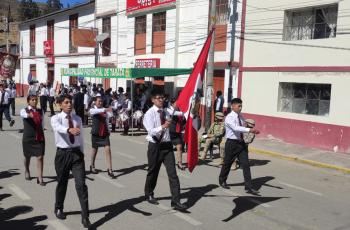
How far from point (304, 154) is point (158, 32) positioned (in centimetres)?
1185

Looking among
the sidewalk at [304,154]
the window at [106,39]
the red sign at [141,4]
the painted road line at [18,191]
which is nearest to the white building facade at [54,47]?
the window at [106,39]

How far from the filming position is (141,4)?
22922 mm

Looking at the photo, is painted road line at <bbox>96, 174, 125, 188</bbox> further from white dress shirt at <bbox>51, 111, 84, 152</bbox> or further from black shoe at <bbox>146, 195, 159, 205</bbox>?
white dress shirt at <bbox>51, 111, 84, 152</bbox>

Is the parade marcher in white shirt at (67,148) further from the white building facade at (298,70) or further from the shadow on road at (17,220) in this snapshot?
the white building facade at (298,70)

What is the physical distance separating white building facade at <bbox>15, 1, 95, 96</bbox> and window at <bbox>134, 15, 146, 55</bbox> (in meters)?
5.23

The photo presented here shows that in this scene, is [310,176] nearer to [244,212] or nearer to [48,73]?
[244,212]

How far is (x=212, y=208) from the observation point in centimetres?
690

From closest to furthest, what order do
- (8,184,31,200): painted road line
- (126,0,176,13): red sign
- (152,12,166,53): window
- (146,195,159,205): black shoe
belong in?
(146,195,159,205): black shoe, (8,184,31,200): painted road line, (126,0,176,13): red sign, (152,12,166,53): window

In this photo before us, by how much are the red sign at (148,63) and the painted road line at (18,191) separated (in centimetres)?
1446

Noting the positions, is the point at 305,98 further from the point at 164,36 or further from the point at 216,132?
the point at 164,36

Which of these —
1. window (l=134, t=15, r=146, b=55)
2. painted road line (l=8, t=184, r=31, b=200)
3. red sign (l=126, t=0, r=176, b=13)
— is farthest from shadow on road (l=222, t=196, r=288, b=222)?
window (l=134, t=15, r=146, b=55)

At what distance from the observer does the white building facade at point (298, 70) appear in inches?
499

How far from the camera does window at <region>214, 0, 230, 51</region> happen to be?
1706 centimetres

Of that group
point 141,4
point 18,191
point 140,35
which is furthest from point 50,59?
point 18,191
